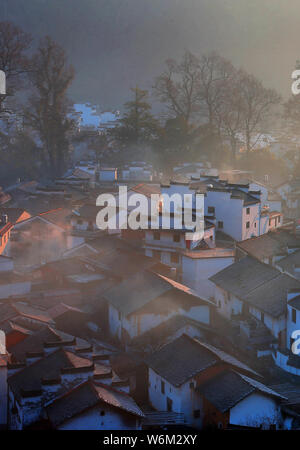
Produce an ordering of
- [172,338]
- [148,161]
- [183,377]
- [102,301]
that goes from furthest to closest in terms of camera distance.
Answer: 1. [148,161]
2. [102,301]
3. [172,338]
4. [183,377]

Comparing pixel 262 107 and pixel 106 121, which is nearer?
pixel 262 107

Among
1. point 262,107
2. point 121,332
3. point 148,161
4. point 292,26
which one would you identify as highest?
point 292,26

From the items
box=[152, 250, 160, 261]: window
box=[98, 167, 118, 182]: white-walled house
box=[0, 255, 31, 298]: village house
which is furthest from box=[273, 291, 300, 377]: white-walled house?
box=[98, 167, 118, 182]: white-walled house

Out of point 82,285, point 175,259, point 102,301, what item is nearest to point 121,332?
point 102,301

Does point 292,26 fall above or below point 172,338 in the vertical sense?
above

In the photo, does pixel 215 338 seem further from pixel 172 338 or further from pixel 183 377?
pixel 183 377

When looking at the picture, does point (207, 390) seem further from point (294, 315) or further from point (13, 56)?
point (13, 56)

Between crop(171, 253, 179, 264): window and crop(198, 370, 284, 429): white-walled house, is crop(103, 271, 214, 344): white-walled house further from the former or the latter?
crop(198, 370, 284, 429): white-walled house
